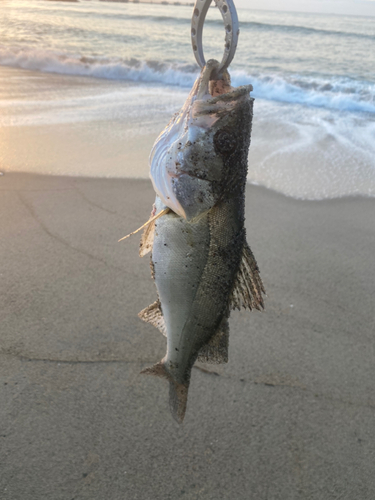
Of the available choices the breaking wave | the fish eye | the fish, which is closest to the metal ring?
the fish

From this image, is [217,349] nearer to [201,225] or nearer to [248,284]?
[248,284]

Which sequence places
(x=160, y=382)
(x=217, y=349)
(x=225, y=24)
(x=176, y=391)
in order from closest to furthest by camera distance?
(x=225, y=24)
(x=217, y=349)
(x=176, y=391)
(x=160, y=382)

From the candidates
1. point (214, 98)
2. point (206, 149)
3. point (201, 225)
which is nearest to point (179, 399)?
point (201, 225)

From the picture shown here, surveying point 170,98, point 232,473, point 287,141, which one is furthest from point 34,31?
point 232,473

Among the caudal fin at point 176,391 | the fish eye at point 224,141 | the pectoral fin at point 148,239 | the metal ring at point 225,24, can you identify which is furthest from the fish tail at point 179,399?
the metal ring at point 225,24

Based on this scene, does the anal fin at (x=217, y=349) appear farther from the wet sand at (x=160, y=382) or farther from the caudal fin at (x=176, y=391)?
the wet sand at (x=160, y=382)

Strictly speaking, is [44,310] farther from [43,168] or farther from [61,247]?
[43,168]

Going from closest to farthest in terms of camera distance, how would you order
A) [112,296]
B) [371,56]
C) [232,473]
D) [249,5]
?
[232,473] < [112,296] < [371,56] < [249,5]

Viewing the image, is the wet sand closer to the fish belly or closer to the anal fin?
the anal fin
